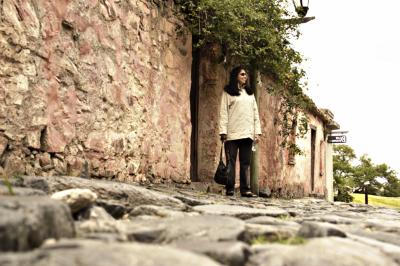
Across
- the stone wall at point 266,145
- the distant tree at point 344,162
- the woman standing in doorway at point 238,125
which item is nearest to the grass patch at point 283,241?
the woman standing in doorway at point 238,125

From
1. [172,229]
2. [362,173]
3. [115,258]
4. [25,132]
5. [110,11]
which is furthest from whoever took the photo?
[362,173]

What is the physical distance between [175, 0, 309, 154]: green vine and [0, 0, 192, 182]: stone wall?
37 cm

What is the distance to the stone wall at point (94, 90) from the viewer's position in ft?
10.9

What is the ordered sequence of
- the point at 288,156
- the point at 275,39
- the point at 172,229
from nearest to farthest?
the point at 172,229
the point at 275,39
the point at 288,156

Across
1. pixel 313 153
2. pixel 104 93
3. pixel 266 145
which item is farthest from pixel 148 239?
pixel 313 153

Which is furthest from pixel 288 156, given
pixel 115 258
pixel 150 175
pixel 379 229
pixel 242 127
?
pixel 115 258

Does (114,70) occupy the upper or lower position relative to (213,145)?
upper

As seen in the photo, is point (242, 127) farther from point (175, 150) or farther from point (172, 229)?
point (172, 229)

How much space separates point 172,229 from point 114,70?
9.44ft

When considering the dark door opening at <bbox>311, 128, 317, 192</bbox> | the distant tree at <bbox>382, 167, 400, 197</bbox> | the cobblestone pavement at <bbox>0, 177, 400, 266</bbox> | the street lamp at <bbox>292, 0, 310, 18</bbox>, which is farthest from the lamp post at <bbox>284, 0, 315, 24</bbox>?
the distant tree at <bbox>382, 167, 400, 197</bbox>

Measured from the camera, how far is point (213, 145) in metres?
7.07

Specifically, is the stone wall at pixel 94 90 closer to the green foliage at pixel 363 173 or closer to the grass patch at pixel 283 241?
the grass patch at pixel 283 241

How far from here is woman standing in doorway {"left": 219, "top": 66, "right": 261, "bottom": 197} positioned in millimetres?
5965

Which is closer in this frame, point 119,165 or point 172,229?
point 172,229
